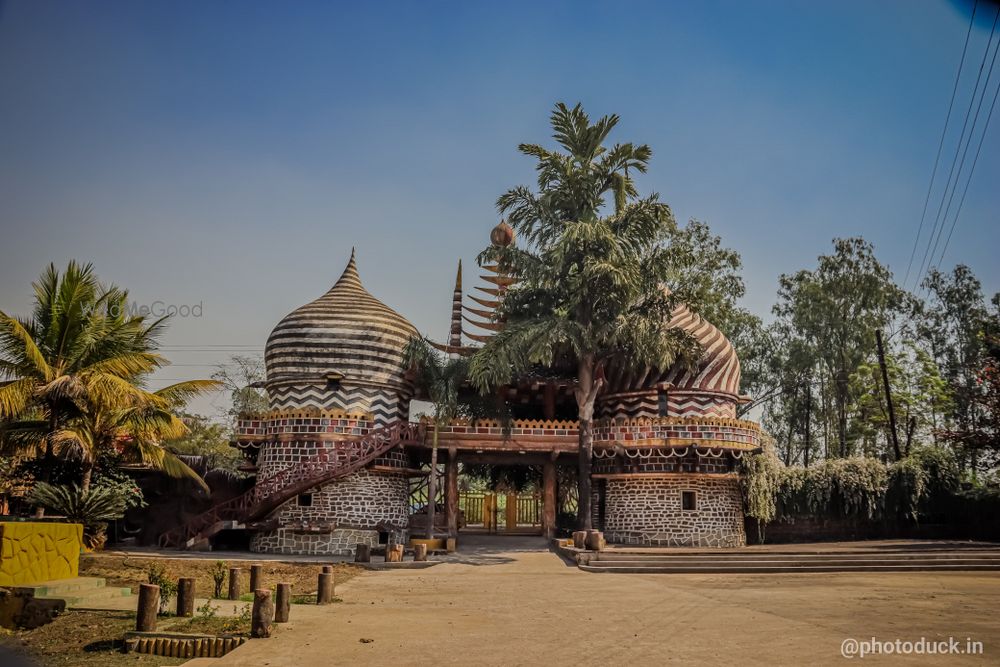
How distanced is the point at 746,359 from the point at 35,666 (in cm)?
3811

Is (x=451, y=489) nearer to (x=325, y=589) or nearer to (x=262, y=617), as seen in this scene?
(x=325, y=589)

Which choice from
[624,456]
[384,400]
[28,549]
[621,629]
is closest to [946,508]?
[624,456]

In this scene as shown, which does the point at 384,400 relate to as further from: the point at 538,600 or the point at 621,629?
the point at 621,629

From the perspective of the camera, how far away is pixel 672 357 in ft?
80.4

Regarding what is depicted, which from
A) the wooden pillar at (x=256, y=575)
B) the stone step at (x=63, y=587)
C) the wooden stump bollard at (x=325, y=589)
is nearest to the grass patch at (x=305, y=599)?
the wooden stump bollard at (x=325, y=589)

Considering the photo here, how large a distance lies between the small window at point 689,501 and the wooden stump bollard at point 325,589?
51.9 ft

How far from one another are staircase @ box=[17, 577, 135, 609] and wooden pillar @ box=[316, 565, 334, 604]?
9.40ft

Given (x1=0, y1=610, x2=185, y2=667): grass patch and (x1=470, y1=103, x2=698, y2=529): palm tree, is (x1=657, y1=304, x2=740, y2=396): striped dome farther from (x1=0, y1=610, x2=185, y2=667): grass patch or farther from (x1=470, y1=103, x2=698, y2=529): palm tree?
(x1=0, y1=610, x2=185, y2=667): grass patch

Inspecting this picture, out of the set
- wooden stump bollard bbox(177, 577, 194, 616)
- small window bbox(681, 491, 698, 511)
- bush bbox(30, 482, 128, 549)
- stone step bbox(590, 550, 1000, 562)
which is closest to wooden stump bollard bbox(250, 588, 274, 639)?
wooden stump bollard bbox(177, 577, 194, 616)

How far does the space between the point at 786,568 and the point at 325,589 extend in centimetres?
1127

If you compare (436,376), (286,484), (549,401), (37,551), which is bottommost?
(37,551)

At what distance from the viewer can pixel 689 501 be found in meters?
26.5

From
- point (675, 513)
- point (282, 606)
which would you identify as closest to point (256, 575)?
point (282, 606)

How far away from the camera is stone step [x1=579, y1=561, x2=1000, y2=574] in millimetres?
18703
